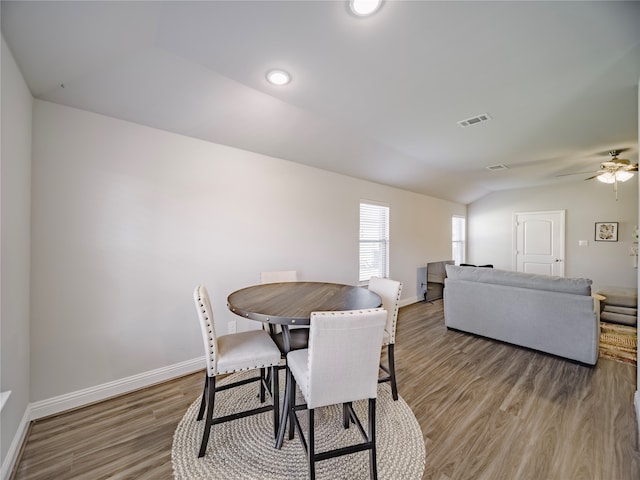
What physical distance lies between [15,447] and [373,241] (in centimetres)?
431

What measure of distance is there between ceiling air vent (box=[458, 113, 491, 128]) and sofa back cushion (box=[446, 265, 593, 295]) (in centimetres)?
184

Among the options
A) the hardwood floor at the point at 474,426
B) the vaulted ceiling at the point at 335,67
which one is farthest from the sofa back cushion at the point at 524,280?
the vaulted ceiling at the point at 335,67

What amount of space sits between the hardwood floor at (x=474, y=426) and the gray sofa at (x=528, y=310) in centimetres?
26

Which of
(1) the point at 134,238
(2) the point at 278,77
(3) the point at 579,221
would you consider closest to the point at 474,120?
(2) the point at 278,77

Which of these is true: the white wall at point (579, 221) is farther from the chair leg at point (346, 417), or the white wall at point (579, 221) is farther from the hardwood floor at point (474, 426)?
the chair leg at point (346, 417)

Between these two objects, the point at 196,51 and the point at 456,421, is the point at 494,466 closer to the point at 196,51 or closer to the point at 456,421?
the point at 456,421

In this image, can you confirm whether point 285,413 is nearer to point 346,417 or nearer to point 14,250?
point 346,417

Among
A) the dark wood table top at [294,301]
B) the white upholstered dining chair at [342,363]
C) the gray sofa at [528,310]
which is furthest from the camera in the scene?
the gray sofa at [528,310]

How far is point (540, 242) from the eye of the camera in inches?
242

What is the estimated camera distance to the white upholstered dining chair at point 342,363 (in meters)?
1.31

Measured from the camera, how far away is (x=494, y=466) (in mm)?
1532

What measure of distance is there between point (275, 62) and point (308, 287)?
1.82 m

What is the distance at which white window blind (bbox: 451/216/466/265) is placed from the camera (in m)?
6.91

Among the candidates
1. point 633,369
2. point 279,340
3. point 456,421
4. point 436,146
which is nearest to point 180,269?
point 279,340
